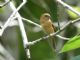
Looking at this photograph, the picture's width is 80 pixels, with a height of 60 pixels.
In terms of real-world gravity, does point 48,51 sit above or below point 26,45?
below

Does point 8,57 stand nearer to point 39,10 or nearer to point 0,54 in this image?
point 0,54

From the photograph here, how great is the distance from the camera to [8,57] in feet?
11.2

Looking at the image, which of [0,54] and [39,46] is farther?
[39,46]

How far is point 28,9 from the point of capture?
412 centimetres

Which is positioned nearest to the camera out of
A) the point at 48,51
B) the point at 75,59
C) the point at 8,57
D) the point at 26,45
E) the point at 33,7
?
the point at 75,59

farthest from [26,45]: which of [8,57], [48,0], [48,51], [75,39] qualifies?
[48,0]

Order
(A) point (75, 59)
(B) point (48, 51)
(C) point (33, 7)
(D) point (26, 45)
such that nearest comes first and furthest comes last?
(A) point (75, 59), (D) point (26, 45), (B) point (48, 51), (C) point (33, 7)

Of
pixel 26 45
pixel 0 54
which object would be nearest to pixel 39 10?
pixel 0 54

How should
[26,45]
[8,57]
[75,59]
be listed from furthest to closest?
[8,57] → [26,45] → [75,59]

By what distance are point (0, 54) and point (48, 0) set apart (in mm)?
941

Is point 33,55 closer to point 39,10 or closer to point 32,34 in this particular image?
point 32,34

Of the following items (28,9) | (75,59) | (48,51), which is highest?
(75,59)

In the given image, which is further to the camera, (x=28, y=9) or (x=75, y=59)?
(x=28, y=9)

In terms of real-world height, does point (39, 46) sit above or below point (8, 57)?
below
